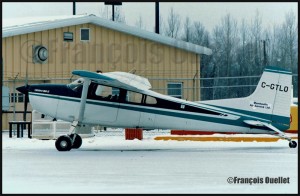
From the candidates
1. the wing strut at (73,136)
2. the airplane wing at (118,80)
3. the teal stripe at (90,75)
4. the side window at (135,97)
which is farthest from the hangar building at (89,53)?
the teal stripe at (90,75)

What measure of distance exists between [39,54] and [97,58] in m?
2.29

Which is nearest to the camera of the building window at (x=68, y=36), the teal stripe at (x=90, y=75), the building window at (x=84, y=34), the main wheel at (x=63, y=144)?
the teal stripe at (x=90, y=75)

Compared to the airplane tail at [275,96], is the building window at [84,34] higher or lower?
higher

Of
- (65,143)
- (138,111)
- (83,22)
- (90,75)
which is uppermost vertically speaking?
(83,22)

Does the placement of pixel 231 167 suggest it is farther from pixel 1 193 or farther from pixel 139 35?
pixel 139 35

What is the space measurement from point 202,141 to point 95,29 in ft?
37.0

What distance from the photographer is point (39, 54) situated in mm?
29844

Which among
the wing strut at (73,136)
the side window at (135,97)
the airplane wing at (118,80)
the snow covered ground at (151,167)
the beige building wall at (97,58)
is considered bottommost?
the snow covered ground at (151,167)

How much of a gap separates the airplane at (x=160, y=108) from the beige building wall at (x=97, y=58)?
10.1 m

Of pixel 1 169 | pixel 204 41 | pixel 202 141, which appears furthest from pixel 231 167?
pixel 204 41

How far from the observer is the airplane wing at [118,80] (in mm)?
17883

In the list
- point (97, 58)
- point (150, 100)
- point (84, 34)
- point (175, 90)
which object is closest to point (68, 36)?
point (84, 34)

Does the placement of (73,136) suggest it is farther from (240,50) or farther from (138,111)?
(240,50)

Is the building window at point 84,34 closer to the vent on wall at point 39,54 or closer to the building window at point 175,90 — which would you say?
the vent on wall at point 39,54
